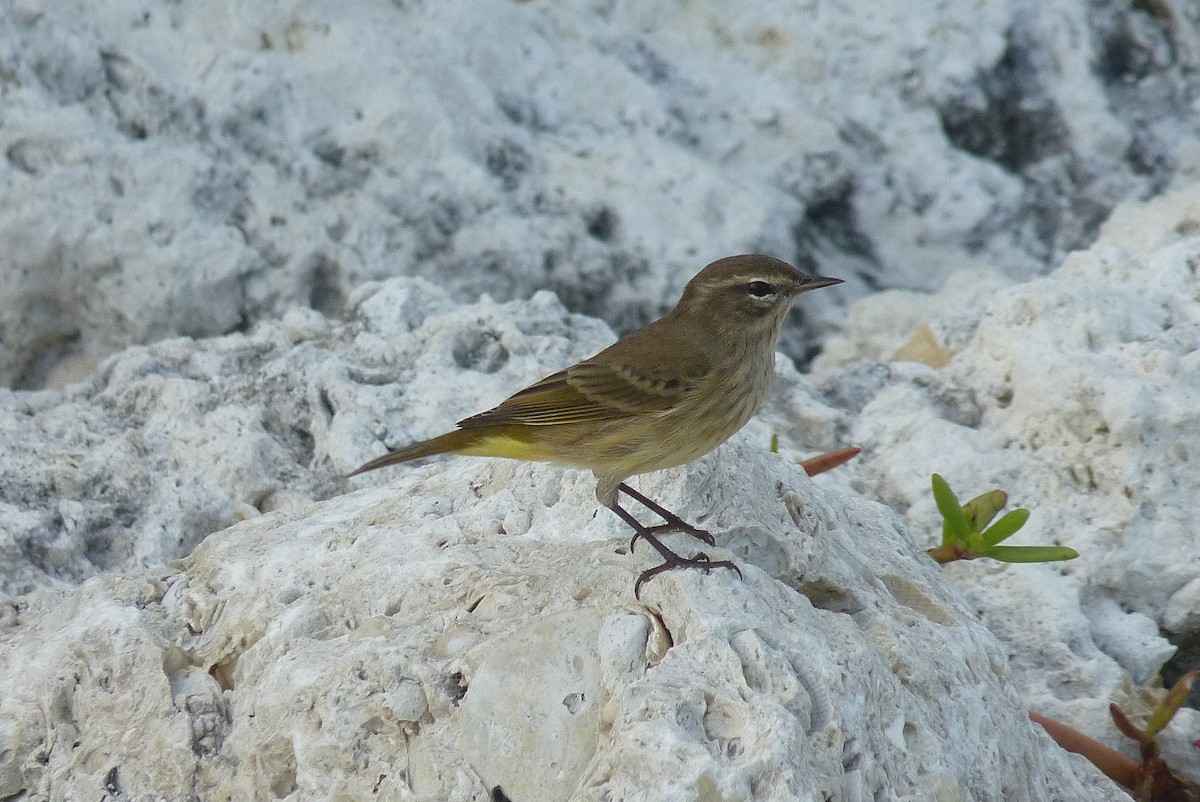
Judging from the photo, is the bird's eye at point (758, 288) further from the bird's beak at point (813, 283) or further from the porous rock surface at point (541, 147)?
the porous rock surface at point (541, 147)

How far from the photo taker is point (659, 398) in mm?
3906

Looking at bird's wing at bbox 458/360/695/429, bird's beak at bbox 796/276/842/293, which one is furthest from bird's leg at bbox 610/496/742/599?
bird's beak at bbox 796/276/842/293

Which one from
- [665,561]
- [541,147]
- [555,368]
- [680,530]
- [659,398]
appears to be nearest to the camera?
[665,561]

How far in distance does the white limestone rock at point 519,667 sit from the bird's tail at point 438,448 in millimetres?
94

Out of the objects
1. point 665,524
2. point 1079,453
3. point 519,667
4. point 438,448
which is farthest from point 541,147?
point 519,667

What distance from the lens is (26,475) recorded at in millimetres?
4125

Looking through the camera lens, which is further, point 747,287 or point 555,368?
point 555,368

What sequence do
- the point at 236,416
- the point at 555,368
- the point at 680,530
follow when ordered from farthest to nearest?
the point at 555,368 → the point at 236,416 → the point at 680,530

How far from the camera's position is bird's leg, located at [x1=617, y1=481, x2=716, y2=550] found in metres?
3.40

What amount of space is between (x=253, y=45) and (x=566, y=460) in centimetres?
267

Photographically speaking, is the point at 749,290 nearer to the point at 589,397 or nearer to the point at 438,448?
the point at 589,397

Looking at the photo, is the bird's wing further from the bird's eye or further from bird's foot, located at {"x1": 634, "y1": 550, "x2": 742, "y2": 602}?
bird's foot, located at {"x1": 634, "y1": 550, "x2": 742, "y2": 602}

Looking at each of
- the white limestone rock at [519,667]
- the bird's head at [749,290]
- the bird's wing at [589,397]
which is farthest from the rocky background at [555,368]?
the bird's head at [749,290]

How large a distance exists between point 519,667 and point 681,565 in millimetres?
413
